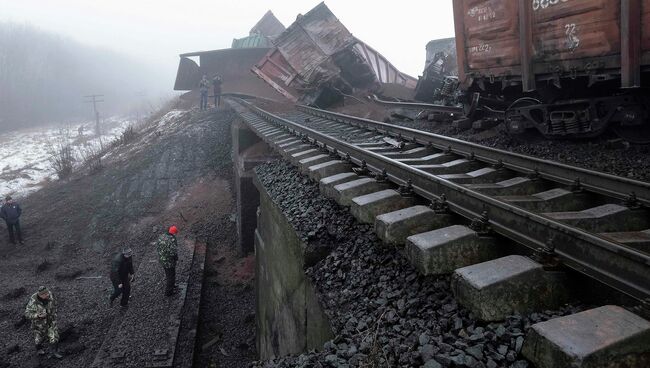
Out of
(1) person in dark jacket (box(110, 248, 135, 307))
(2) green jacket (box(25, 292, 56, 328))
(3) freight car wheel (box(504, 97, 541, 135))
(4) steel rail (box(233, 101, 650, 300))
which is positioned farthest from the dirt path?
(3) freight car wheel (box(504, 97, 541, 135))

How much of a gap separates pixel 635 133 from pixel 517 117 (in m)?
1.89

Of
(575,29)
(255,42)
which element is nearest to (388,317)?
(575,29)

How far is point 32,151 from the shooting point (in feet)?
104

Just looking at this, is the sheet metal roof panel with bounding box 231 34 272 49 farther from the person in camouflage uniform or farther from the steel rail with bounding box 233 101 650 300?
the steel rail with bounding box 233 101 650 300

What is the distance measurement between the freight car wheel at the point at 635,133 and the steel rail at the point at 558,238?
4.19 metres

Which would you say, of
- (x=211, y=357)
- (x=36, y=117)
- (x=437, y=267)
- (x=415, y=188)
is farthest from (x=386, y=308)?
(x=36, y=117)

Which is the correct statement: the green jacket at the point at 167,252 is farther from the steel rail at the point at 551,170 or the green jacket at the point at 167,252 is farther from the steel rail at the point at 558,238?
the steel rail at the point at 558,238

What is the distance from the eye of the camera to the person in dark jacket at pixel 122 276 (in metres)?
8.23

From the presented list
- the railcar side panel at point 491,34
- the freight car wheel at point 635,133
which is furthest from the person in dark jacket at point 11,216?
the freight car wheel at point 635,133

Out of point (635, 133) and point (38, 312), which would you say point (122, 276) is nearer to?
point (38, 312)

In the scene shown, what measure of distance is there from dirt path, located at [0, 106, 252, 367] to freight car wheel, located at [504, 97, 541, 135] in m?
7.20

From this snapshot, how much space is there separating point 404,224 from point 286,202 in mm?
2281

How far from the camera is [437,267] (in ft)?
8.76

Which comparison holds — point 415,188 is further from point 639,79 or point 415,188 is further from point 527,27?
point 527,27
